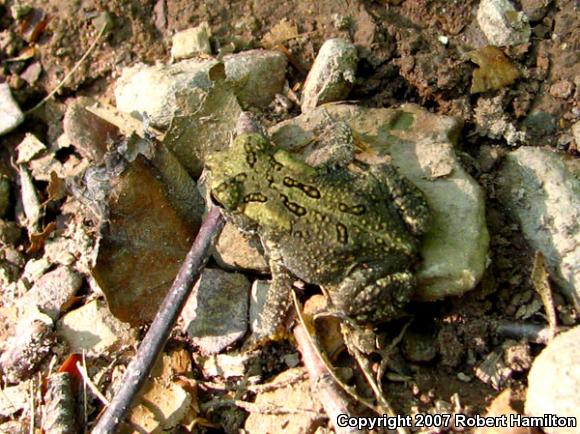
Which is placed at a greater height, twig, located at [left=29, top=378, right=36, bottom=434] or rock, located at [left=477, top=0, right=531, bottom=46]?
rock, located at [left=477, top=0, right=531, bottom=46]

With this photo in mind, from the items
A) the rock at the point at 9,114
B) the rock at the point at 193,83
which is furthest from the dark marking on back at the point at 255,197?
the rock at the point at 9,114

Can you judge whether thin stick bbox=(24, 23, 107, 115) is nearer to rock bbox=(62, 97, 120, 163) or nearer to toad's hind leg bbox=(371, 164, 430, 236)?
rock bbox=(62, 97, 120, 163)

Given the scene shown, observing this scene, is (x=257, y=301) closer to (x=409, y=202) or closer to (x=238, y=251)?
(x=238, y=251)

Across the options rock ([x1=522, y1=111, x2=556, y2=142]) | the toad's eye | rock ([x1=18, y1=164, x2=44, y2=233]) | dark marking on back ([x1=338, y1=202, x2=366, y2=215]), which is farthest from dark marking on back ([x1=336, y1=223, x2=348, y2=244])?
rock ([x1=18, y1=164, x2=44, y2=233])

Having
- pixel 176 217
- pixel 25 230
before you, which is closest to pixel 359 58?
pixel 176 217

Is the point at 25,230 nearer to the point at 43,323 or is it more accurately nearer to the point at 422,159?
the point at 43,323

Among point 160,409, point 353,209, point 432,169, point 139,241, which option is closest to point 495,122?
point 432,169
